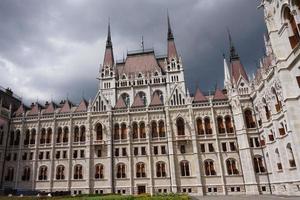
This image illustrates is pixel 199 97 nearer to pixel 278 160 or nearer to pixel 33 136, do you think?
pixel 278 160

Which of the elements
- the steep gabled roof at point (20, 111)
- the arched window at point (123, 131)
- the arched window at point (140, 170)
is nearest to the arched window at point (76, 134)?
the arched window at point (123, 131)

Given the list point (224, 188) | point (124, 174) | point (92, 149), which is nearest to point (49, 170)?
point (92, 149)

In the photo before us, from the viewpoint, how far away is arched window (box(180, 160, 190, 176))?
148 feet

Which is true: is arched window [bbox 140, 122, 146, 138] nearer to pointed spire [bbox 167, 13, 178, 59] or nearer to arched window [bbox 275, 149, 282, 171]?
arched window [bbox 275, 149, 282, 171]

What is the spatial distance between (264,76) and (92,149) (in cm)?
3627

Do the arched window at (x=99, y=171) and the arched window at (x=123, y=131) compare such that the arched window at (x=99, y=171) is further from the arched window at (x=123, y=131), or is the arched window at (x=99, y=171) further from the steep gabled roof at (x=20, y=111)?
the steep gabled roof at (x=20, y=111)

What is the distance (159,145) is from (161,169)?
482 centimetres

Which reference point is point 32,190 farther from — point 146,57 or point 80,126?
point 146,57

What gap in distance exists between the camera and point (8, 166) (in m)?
50.3

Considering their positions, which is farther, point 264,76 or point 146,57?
point 146,57

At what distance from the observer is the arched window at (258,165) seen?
137 feet

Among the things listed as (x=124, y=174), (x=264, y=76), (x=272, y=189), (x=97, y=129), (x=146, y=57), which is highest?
(x=146, y=57)

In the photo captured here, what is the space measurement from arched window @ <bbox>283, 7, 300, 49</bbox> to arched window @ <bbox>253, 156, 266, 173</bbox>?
74.6 ft

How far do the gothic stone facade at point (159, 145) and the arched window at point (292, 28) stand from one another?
8.12 m
